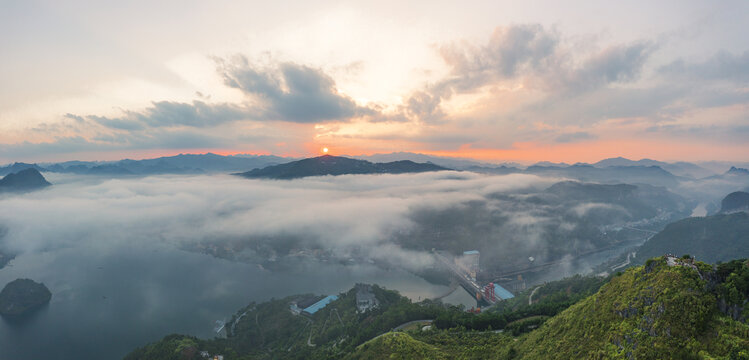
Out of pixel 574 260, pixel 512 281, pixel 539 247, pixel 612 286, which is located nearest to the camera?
pixel 612 286

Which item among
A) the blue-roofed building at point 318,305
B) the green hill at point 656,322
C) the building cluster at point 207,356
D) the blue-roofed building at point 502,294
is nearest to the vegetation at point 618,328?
the green hill at point 656,322

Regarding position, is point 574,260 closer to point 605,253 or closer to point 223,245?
point 605,253

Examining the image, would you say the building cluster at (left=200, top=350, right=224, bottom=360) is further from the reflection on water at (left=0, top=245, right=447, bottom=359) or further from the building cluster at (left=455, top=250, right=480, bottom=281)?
the building cluster at (left=455, top=250, right=480, bottom=281)

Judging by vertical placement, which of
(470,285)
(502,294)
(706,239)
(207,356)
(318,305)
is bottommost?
(470,285)

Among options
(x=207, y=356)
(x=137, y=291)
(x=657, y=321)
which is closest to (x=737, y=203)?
(x=657, y=321)

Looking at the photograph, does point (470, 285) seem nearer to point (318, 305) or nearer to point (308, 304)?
point (318, 305)

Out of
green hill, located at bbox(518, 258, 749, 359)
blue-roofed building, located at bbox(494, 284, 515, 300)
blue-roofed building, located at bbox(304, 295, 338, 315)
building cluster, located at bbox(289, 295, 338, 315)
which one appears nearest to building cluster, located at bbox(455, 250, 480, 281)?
blue-roofed building, located at bbox(494, 284, 515, 300)

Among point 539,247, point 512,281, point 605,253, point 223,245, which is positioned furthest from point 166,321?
point 605,253
